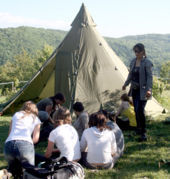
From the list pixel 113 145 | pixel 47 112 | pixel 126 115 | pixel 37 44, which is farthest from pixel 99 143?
pixel 37 44

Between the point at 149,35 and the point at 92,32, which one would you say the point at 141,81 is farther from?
the point at 149,35

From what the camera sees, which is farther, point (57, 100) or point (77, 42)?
point (77, 42)

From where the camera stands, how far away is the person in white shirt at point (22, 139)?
3.53m

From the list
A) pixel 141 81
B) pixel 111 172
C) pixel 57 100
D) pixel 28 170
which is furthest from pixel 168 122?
pixel 28 170

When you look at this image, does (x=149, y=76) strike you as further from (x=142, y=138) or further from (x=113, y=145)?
(x=113, y=145)

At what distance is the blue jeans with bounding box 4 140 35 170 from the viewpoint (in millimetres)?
3508

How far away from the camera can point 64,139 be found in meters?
3.79

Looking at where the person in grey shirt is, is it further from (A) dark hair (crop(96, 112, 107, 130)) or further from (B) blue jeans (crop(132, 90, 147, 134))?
(A) dark hair (crop(96, 112, 107, 130))

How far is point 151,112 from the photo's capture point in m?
7.91

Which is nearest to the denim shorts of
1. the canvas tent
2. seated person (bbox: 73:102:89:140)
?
seated person (bbox: 73:102:89:140)

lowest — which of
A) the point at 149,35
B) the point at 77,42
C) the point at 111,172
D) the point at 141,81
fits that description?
the point at 111,172

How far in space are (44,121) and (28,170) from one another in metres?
2.86

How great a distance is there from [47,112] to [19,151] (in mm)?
2734

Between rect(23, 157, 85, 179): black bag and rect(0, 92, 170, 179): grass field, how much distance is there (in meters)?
0.68
